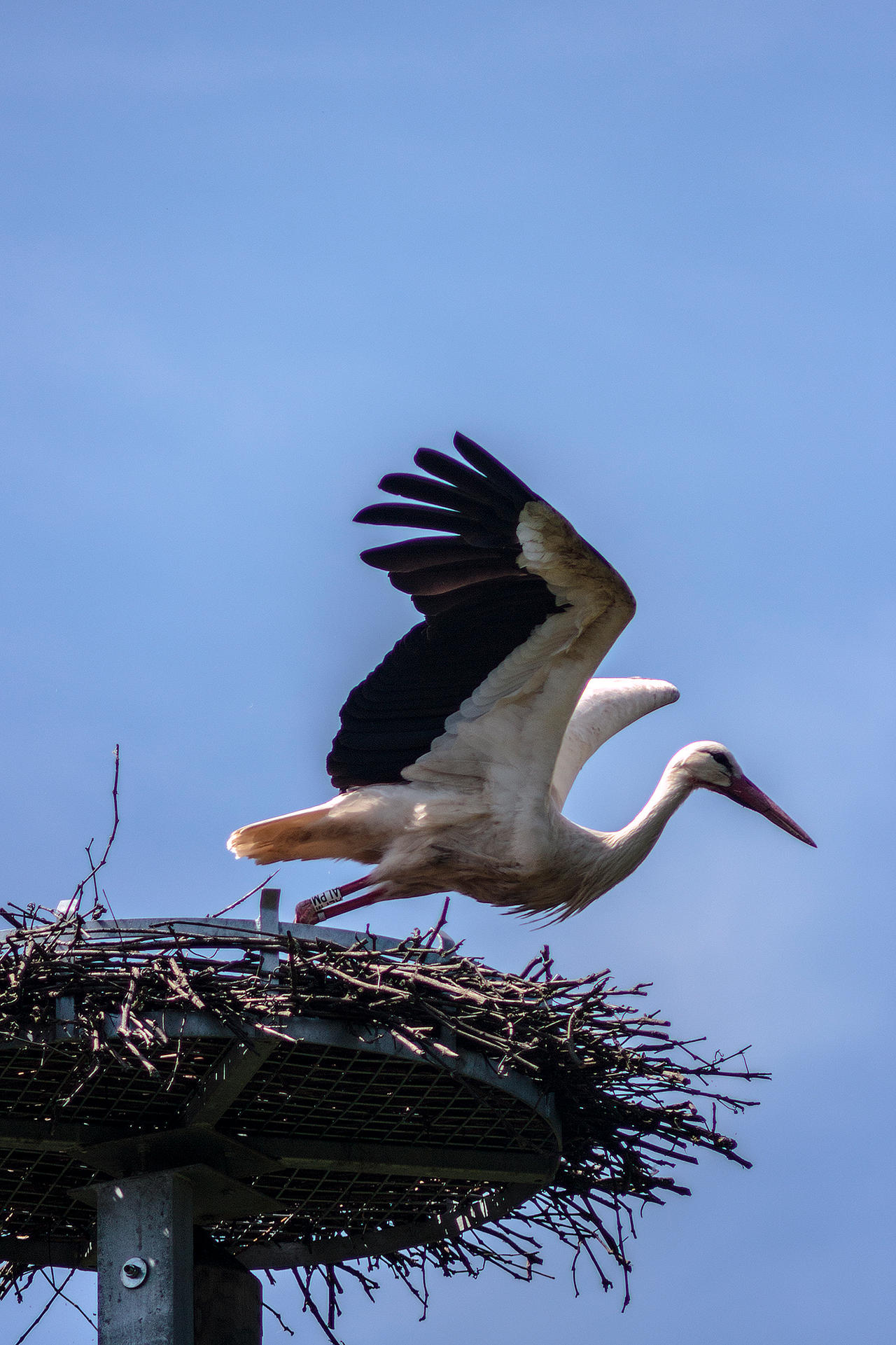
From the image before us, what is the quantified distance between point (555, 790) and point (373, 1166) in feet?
7.48

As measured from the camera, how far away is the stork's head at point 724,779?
7.96m

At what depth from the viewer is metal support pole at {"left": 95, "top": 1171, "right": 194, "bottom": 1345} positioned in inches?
207

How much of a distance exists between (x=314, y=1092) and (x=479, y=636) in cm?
202

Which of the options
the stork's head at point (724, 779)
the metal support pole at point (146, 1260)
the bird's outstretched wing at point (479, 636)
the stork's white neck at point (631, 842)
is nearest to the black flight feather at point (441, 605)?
the bird's outstretched wing at point (479, 636)

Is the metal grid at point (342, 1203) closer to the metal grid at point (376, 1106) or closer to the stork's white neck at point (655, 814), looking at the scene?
the metal grid at point (376, 1106)

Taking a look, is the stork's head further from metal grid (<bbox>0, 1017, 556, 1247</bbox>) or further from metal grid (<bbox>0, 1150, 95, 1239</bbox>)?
metal grid (<bbox>0, 1150, 95, 1239</bbox>)

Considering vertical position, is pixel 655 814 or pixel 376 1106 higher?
pixel 655 814

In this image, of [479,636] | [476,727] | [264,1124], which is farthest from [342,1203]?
[479,636]

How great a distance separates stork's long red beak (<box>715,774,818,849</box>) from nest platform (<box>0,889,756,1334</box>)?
8.02ft

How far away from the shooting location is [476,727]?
696 cm

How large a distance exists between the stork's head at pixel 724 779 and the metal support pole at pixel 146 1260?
10.9ft

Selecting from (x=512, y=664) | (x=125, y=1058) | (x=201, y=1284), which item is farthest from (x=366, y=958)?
(x=512, y=664)

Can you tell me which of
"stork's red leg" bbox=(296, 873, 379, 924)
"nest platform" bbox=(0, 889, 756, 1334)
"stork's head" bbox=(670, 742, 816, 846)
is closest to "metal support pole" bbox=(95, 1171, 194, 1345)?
"nest platform" bbox=(0, 889, 756, 1334)

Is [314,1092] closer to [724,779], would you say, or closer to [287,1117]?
[287,1117]
